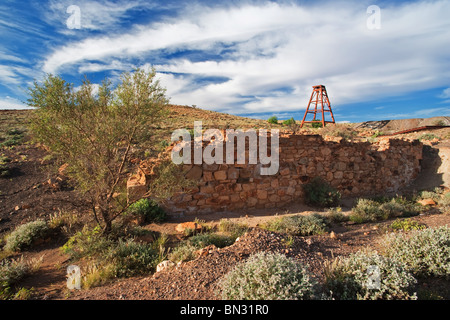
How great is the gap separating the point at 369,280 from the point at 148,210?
582 centimetres

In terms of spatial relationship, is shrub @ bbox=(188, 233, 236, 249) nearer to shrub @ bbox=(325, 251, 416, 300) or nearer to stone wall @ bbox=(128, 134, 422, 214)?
stone wall @ bbox=(128, 134, 422, 214)

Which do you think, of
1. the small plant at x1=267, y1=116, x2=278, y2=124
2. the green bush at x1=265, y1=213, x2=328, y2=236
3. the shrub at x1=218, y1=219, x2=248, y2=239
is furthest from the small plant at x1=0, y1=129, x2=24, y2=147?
the small plant at x1=267, y1=116, x2=278, y2=124

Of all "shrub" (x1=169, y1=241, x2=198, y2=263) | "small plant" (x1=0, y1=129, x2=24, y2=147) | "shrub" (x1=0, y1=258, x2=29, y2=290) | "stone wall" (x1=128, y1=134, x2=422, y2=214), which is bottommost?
"shrub" (x1=0, y1=258, x2=29, y2=290)

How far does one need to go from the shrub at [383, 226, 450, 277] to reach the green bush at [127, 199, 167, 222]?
5633 mm

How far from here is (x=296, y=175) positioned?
30.6 feet

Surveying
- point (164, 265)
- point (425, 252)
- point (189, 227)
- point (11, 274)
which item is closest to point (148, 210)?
point (189, 227)

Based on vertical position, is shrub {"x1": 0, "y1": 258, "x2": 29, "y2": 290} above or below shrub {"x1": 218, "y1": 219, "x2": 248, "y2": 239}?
below

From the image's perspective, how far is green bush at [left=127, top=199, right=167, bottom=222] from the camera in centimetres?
718

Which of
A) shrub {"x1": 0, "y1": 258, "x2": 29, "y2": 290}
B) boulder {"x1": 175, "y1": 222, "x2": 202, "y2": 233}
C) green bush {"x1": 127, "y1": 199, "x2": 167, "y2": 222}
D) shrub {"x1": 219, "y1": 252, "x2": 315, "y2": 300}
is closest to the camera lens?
shrub {"x1": 219, "y1": 252, "x2": 315, "y2": 300}

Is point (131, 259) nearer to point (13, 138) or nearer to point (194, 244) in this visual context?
point (194, 244)

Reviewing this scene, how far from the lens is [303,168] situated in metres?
9.46

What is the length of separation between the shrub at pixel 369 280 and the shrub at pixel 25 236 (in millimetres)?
6860

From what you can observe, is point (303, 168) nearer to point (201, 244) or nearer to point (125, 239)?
point (201, 244)

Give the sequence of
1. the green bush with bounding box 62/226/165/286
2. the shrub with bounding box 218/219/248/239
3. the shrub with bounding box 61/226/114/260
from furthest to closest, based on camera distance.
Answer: the shrub with bounding box 218/219/248/239, the shrub with bounding box 61/226/114/260, the green bush with bounding box 62/226/165/286
